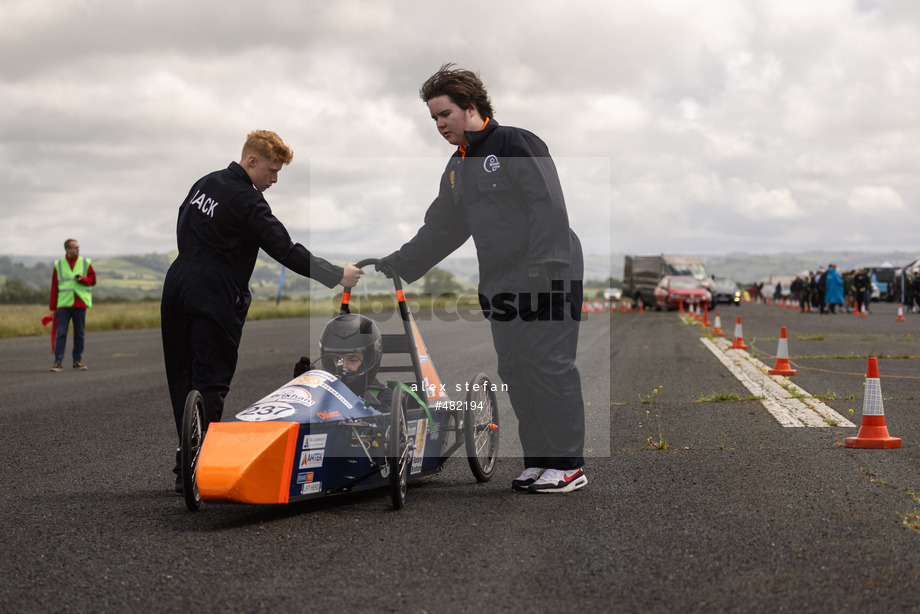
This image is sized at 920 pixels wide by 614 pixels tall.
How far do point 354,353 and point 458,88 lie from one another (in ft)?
4.89

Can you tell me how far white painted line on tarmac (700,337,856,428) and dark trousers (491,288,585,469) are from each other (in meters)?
3.20

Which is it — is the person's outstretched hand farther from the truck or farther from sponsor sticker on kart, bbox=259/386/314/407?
the truck

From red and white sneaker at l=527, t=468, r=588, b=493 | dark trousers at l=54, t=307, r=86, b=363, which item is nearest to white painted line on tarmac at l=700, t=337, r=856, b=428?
red and white sneaker at l=527, t=468, r=588, b=493

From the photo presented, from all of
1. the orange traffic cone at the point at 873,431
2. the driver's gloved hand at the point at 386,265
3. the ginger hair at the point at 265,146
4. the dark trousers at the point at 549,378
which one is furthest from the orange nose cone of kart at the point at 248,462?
the orange traffic cone at the point at 873,431

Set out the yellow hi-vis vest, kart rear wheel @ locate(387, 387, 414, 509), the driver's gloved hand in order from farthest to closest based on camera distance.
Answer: the yellow hi-vis vest
the driver's gloved hand
kart rear wheel @ locate(387, 387, 414, 509)

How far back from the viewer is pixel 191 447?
470 cm

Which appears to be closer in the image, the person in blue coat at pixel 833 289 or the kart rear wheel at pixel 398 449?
the kart rear wheel at pixel 398 449

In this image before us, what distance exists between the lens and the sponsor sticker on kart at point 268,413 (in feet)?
14.9

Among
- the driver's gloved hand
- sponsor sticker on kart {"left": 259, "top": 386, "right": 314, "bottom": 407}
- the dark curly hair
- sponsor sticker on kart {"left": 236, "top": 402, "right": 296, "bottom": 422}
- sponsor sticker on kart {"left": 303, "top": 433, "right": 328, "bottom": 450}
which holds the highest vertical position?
the dark curly hair

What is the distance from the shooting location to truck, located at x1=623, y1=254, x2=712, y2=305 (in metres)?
49.2

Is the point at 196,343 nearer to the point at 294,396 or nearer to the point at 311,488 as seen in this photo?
the point at 294,396

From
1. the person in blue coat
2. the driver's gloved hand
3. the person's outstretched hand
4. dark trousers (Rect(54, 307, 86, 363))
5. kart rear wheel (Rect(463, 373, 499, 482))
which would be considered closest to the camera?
kart rear wheel (Rect(463, 373, 499, 482))

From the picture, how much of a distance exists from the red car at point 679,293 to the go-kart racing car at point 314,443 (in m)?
35.8

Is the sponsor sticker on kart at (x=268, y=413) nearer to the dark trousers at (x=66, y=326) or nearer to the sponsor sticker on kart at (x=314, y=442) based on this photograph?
the sponsor sticker on kart at (x=314, y=442)
